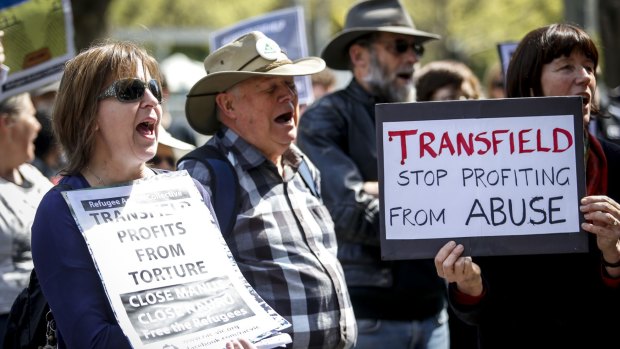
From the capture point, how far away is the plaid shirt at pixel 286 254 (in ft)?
12.7

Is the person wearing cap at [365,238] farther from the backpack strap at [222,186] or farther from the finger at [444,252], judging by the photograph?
the finger at [444,252]

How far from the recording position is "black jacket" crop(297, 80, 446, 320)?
4.77 m

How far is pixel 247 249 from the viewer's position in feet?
12.7

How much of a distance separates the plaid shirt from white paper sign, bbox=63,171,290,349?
582mm

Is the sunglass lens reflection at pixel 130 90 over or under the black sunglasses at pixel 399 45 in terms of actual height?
over

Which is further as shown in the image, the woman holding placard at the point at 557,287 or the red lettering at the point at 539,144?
the woman holding placard at the point at 557,287

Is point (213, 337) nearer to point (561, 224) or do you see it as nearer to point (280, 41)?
point (561, 224)

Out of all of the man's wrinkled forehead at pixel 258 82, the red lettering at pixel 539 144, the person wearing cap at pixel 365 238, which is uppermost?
the man's wrinkled forehead at pixel 258 82

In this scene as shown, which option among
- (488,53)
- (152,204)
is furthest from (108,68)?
(488,53)

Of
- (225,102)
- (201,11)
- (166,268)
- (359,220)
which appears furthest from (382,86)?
(201,11)

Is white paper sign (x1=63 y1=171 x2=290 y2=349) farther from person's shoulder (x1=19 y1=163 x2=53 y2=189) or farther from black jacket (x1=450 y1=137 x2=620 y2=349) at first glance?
person's shoulder (x1=19 y1=163 x2=53 y2=189)

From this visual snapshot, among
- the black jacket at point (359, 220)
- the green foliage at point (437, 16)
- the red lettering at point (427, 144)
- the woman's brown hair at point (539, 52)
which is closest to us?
the red lettering at point (427, 144)

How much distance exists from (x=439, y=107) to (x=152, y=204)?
1.05 m

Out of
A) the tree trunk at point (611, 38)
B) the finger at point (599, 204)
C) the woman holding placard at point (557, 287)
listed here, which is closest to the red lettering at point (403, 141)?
the woman holding placard at point (557, 287)
